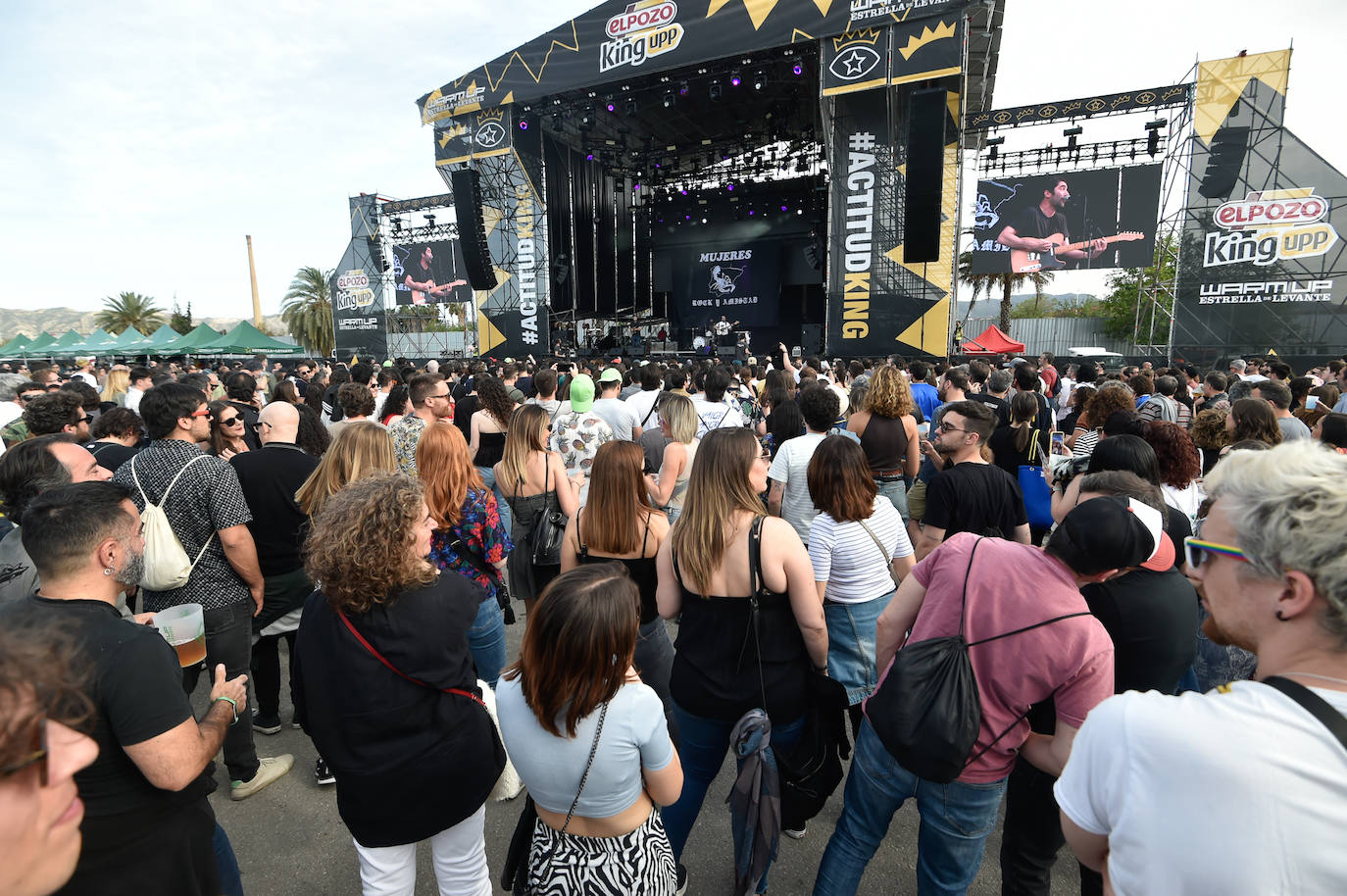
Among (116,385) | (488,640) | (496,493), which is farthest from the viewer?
(116,385)

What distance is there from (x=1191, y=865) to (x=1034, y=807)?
120 cm

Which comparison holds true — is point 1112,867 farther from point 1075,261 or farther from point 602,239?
point 602,239

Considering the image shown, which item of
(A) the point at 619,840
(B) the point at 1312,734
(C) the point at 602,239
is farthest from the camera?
(C) the point at 602,239

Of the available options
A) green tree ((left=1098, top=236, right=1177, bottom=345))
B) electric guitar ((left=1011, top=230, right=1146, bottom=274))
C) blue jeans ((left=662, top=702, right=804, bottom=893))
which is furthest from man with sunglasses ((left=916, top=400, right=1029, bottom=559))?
green tree ((left=1098, top=236, right=1177, bottom=345))

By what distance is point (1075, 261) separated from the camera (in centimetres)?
1548

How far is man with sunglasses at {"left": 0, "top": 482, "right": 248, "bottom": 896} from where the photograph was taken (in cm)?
131

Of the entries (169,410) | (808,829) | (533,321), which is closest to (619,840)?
(808,829)

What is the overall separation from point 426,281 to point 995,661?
26.6 m

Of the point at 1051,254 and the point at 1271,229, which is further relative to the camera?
the point at 1051,254

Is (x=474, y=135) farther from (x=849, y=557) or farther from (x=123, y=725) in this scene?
(x=123, y=725)

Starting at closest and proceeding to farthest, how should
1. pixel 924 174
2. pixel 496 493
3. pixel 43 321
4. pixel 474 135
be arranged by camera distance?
pixel 496 493, pixel 924 174, pixel 474 135, pixel 43 321

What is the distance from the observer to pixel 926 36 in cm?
1184

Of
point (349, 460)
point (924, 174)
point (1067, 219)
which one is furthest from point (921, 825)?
point (1067, 219)

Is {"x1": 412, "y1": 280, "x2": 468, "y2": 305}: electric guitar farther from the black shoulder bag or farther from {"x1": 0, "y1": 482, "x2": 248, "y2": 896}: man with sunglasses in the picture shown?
the black shoulder bag
